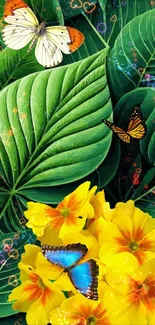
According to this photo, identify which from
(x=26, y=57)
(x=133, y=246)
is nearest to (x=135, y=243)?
(x=133, y=246)

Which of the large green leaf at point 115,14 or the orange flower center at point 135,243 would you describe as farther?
the large green leaf at point 115,14

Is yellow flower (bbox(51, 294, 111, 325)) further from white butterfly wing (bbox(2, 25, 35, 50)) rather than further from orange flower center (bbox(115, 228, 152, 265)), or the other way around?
white butterfly wing (bbox(2, 25, 35, 50))

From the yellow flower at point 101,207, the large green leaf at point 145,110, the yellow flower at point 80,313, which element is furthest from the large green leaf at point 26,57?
the yellow flower at point 80,313

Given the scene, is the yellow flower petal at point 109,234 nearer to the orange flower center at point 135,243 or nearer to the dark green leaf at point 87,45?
the orange flower center at point 135,243

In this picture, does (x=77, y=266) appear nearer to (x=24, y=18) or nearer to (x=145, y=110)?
(x=145, y=110)

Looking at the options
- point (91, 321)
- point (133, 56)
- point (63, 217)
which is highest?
point (133, 56)
